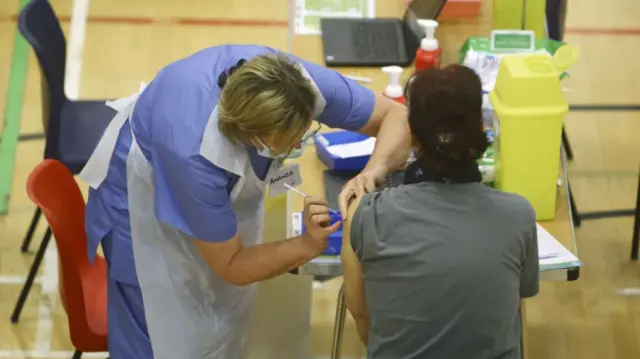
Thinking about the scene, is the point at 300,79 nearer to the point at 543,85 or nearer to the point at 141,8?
the point at 543,85

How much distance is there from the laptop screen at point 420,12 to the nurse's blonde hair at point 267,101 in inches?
39.6

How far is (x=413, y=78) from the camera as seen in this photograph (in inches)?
66.6

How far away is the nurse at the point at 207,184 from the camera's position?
5.98 feet

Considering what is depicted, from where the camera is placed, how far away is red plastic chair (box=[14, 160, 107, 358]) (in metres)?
2.13

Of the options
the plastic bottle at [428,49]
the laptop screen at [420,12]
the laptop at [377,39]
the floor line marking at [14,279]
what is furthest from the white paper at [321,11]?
the floor line marking at [14,279]

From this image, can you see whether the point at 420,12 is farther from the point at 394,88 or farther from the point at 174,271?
the point at 174,271

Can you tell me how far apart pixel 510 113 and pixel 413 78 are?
1.47 feet

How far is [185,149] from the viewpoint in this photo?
1851mm

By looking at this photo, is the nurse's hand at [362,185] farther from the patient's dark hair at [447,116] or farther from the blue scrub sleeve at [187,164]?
the patient's dark hair at [447,116]

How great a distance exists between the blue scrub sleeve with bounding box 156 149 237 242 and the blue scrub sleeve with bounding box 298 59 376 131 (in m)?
0.32

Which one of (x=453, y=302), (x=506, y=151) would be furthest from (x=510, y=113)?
(x=453, y=302)

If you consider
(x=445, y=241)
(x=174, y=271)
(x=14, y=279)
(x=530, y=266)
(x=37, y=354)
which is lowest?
(x=37, y=354)

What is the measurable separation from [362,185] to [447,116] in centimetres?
45

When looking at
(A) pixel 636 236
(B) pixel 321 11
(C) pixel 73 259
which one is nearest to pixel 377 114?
(C) pixel 73 259
